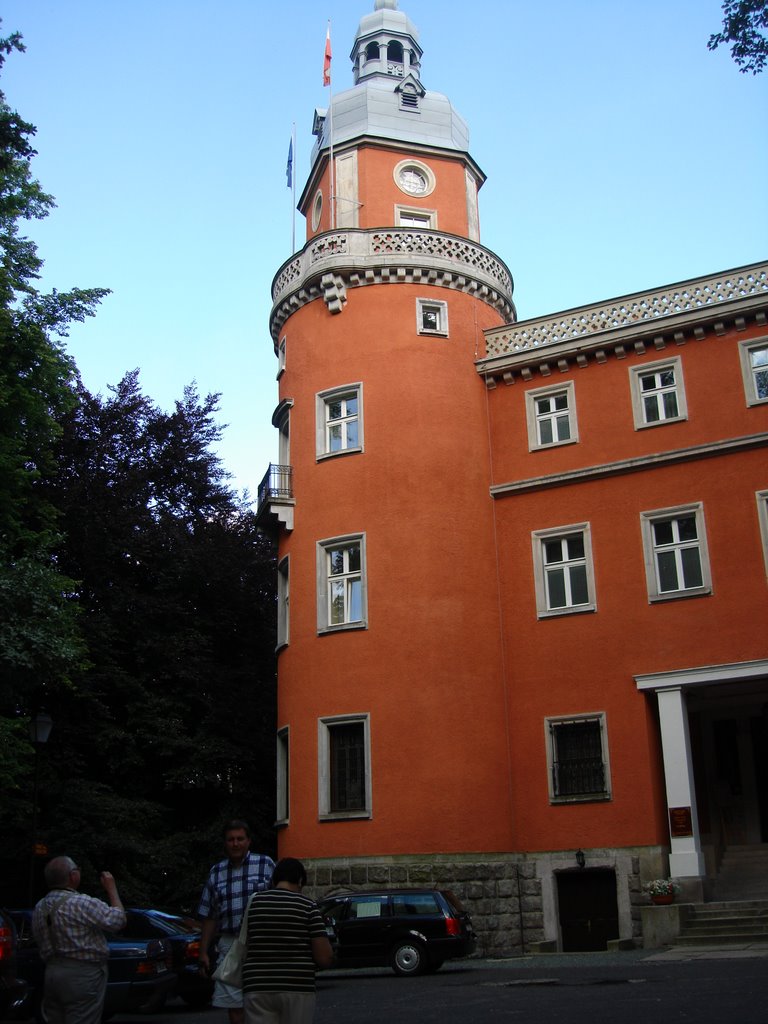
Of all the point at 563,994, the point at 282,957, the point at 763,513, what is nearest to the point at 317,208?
the point at 763,513

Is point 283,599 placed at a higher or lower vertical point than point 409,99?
lower

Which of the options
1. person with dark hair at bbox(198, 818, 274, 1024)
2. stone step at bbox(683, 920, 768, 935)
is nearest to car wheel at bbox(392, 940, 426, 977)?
stone step at bbox(683, 920, 768, 935)

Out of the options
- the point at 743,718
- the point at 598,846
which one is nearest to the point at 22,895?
the point at 598,846

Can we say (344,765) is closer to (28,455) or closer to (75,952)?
(28,455)

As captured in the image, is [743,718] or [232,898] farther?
[743,718]

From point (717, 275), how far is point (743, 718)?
10.4 meters

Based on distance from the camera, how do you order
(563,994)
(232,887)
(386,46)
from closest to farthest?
(232,887) < (563,994) < (386,46)

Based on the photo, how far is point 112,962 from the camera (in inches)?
580

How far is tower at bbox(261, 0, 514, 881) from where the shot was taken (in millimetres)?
24062

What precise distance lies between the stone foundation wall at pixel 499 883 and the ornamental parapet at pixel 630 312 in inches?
462

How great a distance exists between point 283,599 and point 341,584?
96.3 inches

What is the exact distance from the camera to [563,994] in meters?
14.0

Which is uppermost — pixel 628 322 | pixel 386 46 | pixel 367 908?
pixel 386 46

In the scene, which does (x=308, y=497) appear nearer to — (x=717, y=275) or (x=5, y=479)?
(x=5, y=479)
